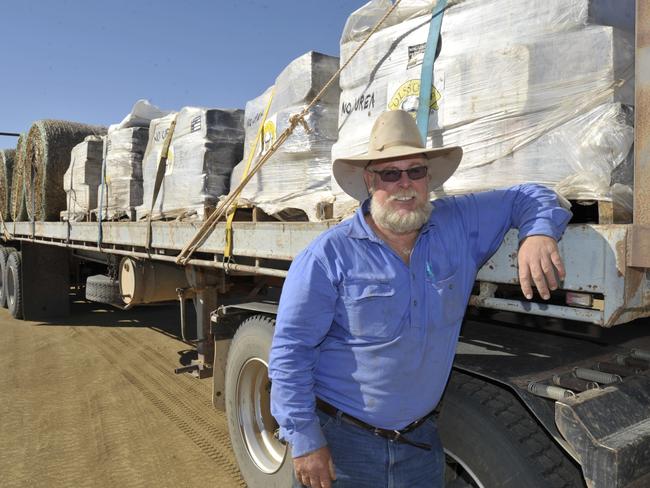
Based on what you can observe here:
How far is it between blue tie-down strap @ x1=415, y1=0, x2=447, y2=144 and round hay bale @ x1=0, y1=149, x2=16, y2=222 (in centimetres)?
1057

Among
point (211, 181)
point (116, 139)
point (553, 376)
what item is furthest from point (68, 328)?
point (553, 376)

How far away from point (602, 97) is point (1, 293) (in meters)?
10.8

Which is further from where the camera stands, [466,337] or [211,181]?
[211,181]

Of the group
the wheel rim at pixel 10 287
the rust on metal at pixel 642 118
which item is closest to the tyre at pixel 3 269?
the wheel rim at pixel 10 287

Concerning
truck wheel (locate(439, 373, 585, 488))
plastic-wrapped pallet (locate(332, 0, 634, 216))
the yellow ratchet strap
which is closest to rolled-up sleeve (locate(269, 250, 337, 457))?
truck wheel (locate(439, 373, 585, 488))

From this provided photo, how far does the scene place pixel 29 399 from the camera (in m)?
4.75

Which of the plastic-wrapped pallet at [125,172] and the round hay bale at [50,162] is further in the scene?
the round hay bale at [50,162]

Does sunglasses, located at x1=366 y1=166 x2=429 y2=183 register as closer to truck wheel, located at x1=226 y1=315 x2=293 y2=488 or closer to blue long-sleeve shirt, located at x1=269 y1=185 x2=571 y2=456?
blue long-sleeve shirt, located at x1=269 y1=185 x2=571 y2=456

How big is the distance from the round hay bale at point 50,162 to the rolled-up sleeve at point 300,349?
768 cm

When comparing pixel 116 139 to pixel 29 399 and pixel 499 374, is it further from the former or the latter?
pixel 499 374

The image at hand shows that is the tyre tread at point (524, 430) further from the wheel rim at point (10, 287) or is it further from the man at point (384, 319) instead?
the wheel rim at point (10, 287)

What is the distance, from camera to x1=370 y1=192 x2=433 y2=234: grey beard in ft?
5.97

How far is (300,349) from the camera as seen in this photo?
1.75 metres

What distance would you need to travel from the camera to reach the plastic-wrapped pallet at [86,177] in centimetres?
661
